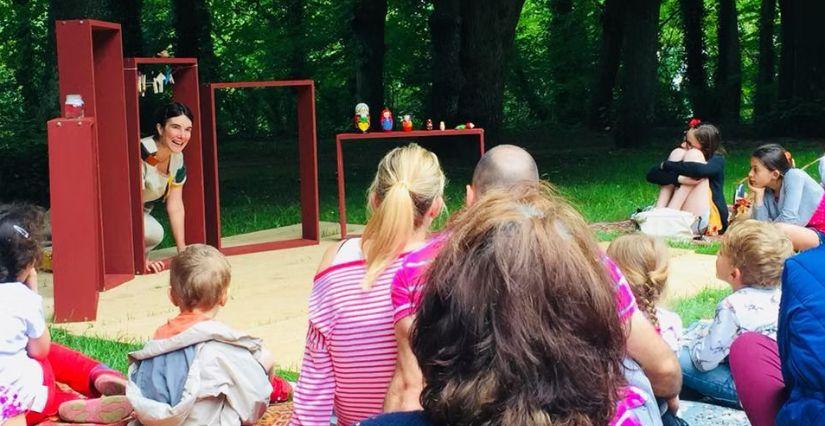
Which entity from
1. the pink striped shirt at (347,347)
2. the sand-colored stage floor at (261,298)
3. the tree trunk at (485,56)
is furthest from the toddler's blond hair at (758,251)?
the tree trunk at (485,56)

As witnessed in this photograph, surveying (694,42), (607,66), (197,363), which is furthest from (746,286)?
(694,42)

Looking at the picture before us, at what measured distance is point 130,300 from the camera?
25.3ft

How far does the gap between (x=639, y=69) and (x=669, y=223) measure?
985 cm

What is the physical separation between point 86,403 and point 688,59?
89.5ft

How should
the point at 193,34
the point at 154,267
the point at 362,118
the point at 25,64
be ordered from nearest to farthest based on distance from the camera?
the point at 154,267 < the point at 362,118 < the point at 193,34 < the point at 25,64

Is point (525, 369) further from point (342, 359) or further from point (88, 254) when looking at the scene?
point (88, 254)

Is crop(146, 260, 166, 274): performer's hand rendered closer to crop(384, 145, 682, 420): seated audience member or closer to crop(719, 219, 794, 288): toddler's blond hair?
crop(719, 219, 794, 288): toddler's blond hair

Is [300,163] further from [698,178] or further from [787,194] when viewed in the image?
[787,194]

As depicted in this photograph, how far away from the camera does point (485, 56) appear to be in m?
17.2

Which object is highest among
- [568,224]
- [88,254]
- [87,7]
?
[87,7]

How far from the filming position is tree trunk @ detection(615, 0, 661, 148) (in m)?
18.9

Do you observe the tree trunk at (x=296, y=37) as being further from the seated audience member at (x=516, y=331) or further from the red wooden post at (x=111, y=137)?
the seated audience member at (x=516, y=331)

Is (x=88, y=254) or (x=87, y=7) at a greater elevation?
(x=87, y=7)

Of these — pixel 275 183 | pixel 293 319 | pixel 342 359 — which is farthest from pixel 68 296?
pixel 275 183
